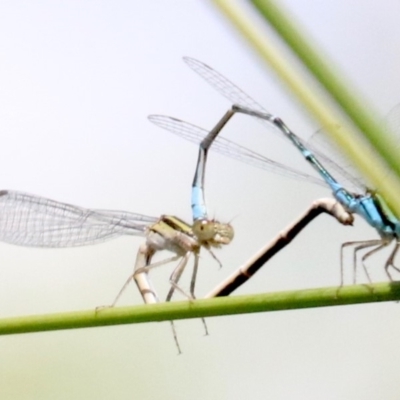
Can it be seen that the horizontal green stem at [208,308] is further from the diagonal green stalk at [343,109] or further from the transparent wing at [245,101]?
the transparent wing at [245,101]

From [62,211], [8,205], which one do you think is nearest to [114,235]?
[62,211]

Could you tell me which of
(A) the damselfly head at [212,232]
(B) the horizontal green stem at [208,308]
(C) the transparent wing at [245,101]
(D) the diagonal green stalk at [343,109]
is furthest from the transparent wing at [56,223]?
(D) the diagonal green stalk at [343,109]

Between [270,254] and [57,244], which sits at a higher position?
[57,244]

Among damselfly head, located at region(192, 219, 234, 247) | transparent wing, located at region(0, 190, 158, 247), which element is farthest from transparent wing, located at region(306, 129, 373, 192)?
transparent wing, located at region(0, 190, 158, 247)

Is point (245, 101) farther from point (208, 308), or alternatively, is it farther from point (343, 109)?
point (343, 109)

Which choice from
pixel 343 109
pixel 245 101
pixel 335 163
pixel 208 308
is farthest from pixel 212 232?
pixel 343 109

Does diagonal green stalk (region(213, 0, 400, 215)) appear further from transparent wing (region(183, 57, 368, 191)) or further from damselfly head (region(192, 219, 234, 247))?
damselfly head (region(192, 219, 234, 247))

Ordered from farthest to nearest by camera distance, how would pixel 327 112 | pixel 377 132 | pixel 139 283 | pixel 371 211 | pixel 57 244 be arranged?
1. pixel 57 244
2. pixel 139 283
3. pixel 371 211
4. pixel 327 112
5. pixel 377 132

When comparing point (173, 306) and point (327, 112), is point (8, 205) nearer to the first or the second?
point (173, 306)

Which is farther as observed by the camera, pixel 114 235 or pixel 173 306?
pixel 114 235
